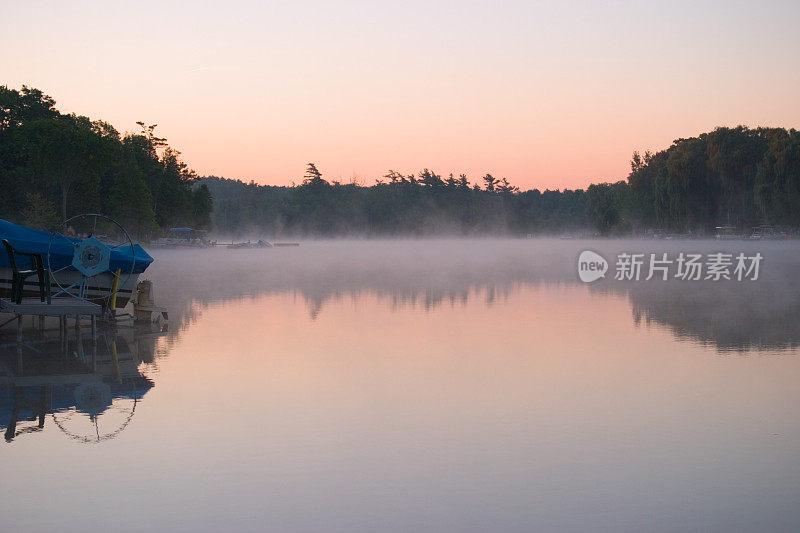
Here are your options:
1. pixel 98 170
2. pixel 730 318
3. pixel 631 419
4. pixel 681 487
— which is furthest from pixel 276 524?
pixel 98 170

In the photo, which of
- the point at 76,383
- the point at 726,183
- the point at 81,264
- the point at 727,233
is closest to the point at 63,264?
the point at 81,264

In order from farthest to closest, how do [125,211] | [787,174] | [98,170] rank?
[787,174] < [125,211] < [98,170]

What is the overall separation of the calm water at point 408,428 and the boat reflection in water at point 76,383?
0.19ft

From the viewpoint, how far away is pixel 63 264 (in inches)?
778

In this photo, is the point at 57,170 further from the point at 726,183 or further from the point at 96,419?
the point at 726,183

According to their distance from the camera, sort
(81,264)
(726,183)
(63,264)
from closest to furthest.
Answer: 1. (81,264)
2. (63,264)
3. (726,183)

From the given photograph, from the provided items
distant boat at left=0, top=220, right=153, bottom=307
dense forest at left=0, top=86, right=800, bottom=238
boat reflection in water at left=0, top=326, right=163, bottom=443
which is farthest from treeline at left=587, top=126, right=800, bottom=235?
boat reflection in water at left=0, top=326, right=163, bottom=443

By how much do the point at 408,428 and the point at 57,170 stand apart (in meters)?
71.7

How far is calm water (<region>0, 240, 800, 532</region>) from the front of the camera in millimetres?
7262

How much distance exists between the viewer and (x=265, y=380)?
521 inches

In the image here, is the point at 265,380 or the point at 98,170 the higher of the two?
the point at 98,170

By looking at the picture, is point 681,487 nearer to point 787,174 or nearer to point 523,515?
point 523,515

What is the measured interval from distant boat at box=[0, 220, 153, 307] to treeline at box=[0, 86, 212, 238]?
52.4 metres

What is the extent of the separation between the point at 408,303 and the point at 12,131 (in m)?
66.9
